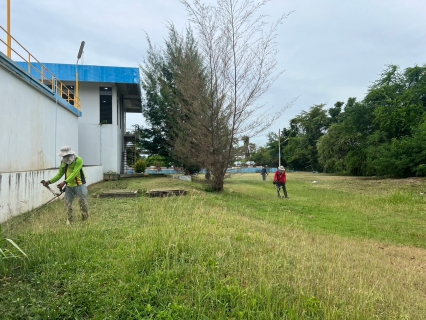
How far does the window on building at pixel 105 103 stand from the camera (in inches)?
→ 827

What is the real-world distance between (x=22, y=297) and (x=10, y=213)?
4758 millimetres

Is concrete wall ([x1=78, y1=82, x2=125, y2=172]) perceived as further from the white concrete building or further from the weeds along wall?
the weeds along wall

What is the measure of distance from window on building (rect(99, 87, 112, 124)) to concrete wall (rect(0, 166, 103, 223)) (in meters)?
11.5

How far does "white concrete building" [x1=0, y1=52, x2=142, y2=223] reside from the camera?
8.34 m

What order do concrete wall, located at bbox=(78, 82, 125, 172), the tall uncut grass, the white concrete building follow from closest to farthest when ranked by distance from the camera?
the tall uncut grass → the white concrete building → concrete wall, located at bbox=(78, 82, 125, 172)

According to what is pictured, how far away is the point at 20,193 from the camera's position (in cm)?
781

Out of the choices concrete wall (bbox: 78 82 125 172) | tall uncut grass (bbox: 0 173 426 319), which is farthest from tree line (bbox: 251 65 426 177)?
tall uncut grass (bbox: 0 173 426 319)

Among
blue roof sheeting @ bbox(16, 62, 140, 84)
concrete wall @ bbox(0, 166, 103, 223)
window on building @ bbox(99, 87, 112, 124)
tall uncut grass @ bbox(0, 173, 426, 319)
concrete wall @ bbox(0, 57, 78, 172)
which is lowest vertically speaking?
tall uncut grass @ bbox(0, 173, 426, 319)

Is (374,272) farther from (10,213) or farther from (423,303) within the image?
(10,213)

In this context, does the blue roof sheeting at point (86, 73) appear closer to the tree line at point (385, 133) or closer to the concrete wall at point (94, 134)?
the concrete wall at point (94, 134)

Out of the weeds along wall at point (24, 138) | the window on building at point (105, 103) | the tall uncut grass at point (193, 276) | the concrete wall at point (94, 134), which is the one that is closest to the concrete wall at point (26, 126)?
the weeds along wall at point (24, 138)

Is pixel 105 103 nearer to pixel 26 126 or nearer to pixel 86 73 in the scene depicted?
pixel 86 73

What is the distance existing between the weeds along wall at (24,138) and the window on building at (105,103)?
7.59m

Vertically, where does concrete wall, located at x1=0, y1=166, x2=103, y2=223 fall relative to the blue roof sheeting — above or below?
below
